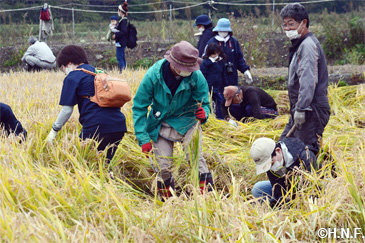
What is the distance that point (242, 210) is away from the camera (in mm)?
2777

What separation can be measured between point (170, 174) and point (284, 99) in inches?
154

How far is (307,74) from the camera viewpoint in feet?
12.6

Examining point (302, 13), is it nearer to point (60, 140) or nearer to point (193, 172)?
point (193, 172)

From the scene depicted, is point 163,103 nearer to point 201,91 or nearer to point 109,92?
point 201,91

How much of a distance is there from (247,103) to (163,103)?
2656mm

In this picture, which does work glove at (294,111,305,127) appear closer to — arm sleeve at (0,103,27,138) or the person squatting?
the person squatting

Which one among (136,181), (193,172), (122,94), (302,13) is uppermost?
(302,13)

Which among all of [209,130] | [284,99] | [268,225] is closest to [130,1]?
[284,99]

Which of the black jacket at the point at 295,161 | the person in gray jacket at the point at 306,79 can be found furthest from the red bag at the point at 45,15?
the black jacket at the point at 295,161

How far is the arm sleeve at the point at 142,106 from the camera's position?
144 inches

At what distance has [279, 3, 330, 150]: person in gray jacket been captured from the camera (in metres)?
3.85

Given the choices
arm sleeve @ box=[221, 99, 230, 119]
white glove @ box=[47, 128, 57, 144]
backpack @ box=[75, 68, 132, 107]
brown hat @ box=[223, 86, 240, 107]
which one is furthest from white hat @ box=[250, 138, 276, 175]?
arm sleeve @ box=[221, 99, 230, 119]

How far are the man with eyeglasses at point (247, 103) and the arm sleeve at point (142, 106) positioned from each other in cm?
228

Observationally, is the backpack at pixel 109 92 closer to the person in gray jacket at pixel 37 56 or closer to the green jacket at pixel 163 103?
the green jacket at pixel 163 103
